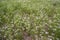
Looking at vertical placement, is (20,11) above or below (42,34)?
above

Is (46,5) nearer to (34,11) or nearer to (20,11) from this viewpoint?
(34,11)

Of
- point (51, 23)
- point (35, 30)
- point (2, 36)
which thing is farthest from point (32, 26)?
point (2, 36)

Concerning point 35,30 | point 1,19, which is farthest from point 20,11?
point 35,30

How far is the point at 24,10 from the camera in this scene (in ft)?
15.4

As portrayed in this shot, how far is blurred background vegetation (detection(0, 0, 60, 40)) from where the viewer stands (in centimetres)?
400

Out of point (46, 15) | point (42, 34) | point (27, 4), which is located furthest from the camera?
point (27, 4)

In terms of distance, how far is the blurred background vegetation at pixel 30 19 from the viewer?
4.00 metres

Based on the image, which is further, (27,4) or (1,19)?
(27,4)

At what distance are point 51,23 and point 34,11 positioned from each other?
0.67 m

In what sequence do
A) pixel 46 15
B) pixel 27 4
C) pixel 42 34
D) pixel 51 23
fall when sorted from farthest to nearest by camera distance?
pixel 27 4 < pixel 46 15 < pixel 51 23 < pixel 42 34

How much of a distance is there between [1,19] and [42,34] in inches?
47.4

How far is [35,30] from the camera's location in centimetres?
405

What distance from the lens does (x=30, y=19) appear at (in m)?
4.36

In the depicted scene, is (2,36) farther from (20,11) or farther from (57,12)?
A: (57,12)
